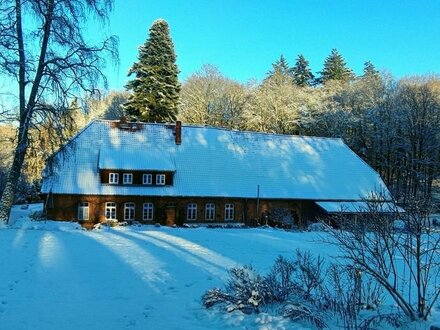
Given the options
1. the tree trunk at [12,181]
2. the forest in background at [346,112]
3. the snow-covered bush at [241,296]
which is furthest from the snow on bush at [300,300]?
the forest in background at [346,112]

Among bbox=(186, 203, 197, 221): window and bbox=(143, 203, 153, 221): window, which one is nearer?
bbox=(143, 203, 153, 221): window

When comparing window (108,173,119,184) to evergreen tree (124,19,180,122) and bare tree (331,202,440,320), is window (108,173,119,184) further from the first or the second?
bare tree (331,202,440,320)

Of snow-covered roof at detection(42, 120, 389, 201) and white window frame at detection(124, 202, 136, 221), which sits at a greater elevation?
snow-covered roof at detection(42, 120, 389, 201)

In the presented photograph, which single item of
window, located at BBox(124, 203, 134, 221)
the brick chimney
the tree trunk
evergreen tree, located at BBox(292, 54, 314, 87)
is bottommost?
window, located at BBox(124, 203, 134, 221)

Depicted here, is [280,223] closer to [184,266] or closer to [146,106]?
[146,106]

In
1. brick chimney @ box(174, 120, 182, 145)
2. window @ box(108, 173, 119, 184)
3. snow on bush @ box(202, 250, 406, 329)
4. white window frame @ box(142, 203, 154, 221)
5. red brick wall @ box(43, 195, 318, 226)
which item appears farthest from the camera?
brick chimney @ box(174, 120, 182, 145)

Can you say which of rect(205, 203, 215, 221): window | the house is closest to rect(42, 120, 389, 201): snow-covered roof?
the house

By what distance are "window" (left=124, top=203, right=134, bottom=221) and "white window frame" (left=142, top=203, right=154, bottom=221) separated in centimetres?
77

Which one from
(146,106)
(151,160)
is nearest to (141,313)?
(151,160)

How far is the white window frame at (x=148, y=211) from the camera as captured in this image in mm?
29859

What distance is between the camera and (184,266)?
403 inches

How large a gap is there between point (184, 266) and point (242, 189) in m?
21.3

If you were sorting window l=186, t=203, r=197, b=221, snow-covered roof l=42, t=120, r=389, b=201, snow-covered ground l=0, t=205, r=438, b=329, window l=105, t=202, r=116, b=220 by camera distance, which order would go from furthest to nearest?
window l=186, t=203, r=197, b=221 < snow-covered roof l=42, t=120, r=389, b=201 < window l=105, t=202, r=116, b=220 < snow-covered ground l=0, t=205, r=438, b=329

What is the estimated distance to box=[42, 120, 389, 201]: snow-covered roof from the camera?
29.4m
